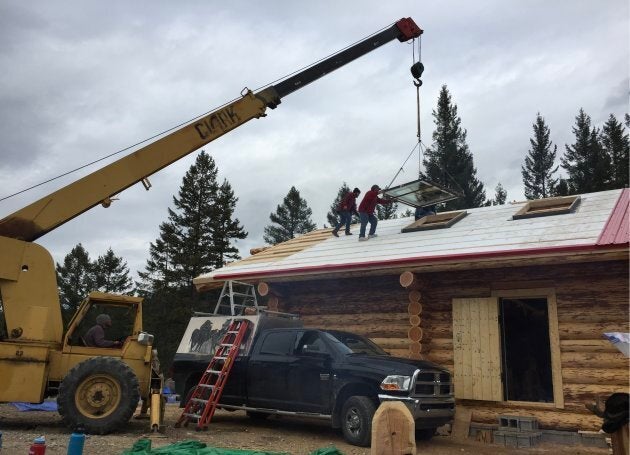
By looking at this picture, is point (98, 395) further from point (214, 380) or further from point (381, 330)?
point (381, 330)

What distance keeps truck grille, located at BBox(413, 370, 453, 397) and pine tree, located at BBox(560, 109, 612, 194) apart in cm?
3537

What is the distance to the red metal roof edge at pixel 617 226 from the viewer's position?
902 cm

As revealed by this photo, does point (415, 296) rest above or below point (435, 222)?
below

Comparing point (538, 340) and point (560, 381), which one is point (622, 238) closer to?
point (560, 381)

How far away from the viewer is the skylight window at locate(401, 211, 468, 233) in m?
13.9

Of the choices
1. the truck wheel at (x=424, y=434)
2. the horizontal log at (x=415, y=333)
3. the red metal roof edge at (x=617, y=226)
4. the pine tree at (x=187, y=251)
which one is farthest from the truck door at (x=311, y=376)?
the pine tree at (x=187, y=251)

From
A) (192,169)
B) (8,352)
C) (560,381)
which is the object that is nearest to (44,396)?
(8,352)

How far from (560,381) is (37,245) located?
369 inches


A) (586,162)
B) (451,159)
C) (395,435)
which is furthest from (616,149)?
(395,435)

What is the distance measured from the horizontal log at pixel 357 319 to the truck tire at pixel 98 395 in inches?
207

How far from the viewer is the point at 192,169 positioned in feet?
150

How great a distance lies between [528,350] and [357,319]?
18.4 ft

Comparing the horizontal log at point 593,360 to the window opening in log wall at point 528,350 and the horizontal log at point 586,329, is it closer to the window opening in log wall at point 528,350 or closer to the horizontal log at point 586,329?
the horizontal log at point 586,329

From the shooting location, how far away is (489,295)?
11094 millimetres
